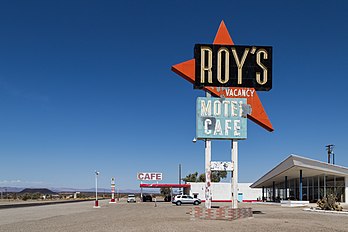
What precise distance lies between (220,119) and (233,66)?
3.54 meters

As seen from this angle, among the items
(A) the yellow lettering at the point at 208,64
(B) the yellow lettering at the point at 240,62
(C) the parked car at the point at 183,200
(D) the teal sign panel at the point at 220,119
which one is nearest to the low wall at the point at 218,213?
(D) the teal sign panel at the point at 220,119

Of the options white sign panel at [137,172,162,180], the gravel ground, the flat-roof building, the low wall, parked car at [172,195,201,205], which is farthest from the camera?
white sign panel at [137,172,162,180]

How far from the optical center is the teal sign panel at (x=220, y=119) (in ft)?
90.5

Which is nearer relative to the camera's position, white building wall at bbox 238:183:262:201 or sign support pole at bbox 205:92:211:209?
sign support pole at bbox 205:92:211:209

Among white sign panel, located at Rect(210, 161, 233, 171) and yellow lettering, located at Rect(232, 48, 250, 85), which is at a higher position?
yellow lettering, located at Rect(232, 48, 250, 85)

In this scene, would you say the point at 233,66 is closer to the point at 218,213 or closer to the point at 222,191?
the point at 218,213

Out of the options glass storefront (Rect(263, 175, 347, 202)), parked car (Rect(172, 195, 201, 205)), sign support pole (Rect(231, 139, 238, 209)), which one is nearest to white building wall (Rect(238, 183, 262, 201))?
glass storefront (Rect(263, 175, 347, 202))

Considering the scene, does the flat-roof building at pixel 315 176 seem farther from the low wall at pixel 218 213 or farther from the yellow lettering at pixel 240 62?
the yellow lettering at pixel 240 62

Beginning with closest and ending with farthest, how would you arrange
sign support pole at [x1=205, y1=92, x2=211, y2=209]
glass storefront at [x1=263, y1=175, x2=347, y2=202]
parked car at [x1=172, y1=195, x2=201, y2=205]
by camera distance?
sign support pole at [x1=205, y1=92, x2=211, y2=209]
glass storefront at [x1=263, y1=175, x2=347, y2=202]
parked car at [x1=172, y1=195, x2=201, y2=205]

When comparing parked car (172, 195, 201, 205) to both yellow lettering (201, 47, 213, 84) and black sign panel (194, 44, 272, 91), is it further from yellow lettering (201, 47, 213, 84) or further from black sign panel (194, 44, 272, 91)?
yellow lettering (201, 47, 213, 84)

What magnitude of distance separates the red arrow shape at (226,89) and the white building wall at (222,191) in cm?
4853

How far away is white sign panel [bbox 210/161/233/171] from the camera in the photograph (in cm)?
2783

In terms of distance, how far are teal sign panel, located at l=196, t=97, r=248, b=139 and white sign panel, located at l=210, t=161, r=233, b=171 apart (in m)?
1.73

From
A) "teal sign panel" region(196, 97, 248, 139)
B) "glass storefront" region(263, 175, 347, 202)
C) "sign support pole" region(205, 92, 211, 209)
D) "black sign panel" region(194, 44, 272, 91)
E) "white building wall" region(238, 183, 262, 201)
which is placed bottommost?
"white building wall" region(238, 183, 262, 201)
